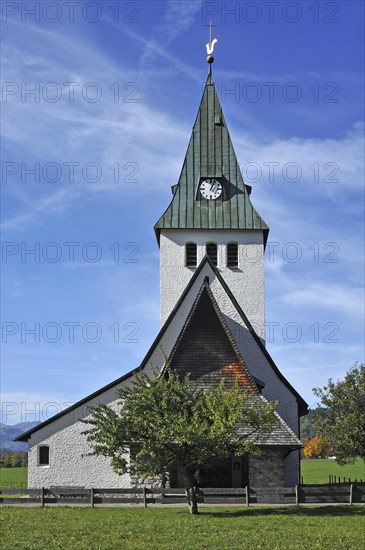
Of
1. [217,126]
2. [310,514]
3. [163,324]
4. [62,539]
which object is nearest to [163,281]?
[163,324]

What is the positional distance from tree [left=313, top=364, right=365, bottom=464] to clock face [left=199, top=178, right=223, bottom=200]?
14.7m

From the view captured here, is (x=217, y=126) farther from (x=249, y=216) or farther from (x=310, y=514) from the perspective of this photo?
(x=310, y=514)

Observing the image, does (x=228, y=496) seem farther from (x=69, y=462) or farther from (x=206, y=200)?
(x=206, y=200)

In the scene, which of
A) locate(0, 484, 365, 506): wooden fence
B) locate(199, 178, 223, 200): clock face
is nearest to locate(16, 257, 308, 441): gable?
locate(199, 178, 223, 200): clock face

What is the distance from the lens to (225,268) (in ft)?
141

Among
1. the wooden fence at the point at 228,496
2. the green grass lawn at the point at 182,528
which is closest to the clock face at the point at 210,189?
the wooden fence at the point at 228,496

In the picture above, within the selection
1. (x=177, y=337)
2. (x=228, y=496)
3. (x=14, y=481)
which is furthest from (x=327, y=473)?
(x=228, y=496)

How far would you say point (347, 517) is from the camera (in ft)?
76.8

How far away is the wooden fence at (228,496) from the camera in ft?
90.6

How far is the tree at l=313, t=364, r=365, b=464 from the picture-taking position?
3231 centimetres

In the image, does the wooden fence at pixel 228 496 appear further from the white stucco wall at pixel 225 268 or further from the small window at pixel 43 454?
the white stucco wall at pixel 225 268

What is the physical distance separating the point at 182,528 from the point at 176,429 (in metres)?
3.96

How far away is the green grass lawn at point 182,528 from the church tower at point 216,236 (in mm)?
18066

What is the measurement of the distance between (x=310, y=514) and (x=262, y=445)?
521cm
